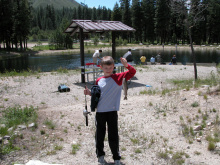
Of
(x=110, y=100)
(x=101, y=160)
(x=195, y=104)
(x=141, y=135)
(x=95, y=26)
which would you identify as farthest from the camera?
(x=95, y=26)

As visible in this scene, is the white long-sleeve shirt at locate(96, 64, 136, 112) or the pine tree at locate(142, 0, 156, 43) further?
the pine tree at locate(142, 0, 156, 43)

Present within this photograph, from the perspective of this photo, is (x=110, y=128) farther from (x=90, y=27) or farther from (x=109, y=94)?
(x=90, y=27)

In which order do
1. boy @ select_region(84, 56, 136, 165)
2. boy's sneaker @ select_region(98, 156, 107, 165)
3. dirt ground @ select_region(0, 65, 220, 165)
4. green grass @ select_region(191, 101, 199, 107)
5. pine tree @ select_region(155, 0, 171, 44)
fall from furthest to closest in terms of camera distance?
pine tree @ select_region(155, 0, 171, 44) → green grass @ select_region(191, 101, 199, 107) → dirt ground @ select_region(0, 65, 220, 165) → boy's sneaker @ select_region(98, 156, 107, 165) → boy @ select_region(84, 56, 136, 165)

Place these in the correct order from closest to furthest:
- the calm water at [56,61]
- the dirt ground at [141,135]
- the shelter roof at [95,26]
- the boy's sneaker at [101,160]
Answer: the boy's sneaker at [101,160]
the dirt ground at [141,135]
the shelter roof at [95,26]
the calm water at [56,61]

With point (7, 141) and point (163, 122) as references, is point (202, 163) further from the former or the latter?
point (7, 141)

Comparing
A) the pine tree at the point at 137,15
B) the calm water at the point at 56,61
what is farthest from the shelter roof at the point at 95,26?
the pine tree at the point at 137,15

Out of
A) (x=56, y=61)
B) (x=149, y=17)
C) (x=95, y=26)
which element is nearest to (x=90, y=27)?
(x=95, y=26)

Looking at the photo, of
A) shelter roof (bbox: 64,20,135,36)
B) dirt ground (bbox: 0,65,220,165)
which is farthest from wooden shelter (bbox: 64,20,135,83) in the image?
dirt ground (bbox: 0,65,220,165)

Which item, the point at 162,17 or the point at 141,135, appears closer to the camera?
the point at 141,135

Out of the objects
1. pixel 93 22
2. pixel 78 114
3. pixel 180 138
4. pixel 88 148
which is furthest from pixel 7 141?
pixel 93 22

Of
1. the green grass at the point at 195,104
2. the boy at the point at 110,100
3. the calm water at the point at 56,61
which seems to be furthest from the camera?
the calm water at the point at 56,61

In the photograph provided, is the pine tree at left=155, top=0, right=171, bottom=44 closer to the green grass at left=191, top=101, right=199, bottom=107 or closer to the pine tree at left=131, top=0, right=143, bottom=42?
the pine tree at left=131, top=0, right=143, bottom=42

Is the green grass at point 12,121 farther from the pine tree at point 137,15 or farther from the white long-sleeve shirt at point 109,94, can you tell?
the pine tree at point 137,15

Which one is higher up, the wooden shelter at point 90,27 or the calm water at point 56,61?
the wooden shelter at point 90,27
